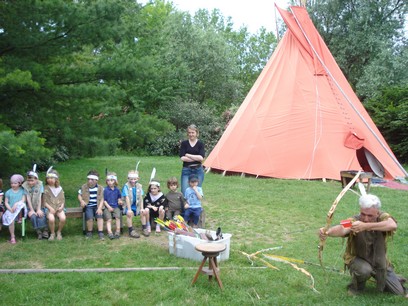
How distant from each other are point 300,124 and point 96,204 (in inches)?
288

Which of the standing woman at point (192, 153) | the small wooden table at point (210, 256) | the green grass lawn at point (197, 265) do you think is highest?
the standing woman at point (192, 153)

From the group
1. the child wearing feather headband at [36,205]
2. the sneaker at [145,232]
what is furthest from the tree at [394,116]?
the child wearing feather headband at [36,205]

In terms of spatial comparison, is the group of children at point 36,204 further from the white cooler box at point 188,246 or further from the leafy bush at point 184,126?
the leafy bush at point 184,126

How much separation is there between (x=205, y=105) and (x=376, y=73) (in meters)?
8.23

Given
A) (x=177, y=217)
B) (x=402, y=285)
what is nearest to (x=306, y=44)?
(x=177, y=217)

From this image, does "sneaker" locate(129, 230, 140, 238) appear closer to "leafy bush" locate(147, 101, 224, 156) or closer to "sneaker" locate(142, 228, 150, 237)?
"sneaker" locate(142, 228, 150, 237)

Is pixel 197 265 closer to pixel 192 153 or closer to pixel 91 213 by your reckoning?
pixel 91 213

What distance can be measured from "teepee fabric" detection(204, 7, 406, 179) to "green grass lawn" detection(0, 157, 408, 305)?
3324mm

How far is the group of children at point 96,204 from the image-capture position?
231 inches

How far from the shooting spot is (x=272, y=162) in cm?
1173

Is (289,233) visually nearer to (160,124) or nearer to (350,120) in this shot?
(160,124)

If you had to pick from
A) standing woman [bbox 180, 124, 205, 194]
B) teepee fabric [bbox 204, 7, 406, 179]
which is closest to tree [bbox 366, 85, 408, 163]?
teepee fabric [bbox 204, 7, 406, 179]

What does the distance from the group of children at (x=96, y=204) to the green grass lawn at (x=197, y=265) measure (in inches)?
9.4

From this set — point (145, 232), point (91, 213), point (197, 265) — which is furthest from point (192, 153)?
point (197, 265)
